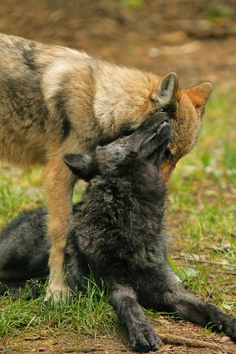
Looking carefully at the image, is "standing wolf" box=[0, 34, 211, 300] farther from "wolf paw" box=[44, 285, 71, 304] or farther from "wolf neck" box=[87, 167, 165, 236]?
"wolf neck" box=[87, 167, 165, 236]

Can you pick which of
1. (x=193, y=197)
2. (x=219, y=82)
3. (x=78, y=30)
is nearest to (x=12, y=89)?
(x=193, y=197)

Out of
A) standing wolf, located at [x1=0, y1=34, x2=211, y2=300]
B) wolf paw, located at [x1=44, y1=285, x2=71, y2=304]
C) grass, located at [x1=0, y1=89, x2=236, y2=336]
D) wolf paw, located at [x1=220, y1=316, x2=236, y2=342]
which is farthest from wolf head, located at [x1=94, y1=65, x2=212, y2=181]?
wolf paw, located at [x1=220, y1=316, x2=236, y2=342]

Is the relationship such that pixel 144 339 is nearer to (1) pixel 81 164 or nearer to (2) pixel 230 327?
(2) pixel 230 327

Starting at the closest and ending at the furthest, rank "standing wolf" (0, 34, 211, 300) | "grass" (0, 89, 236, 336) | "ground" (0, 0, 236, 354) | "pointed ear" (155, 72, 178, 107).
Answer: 1. "ground" (0, 0, 236, 354)
2. "grass" (0, 89, 236, 336)
3. "pointed ear" (155, 72, 178, 107)
4. "standing wolf" (0, 34, 211, 300)

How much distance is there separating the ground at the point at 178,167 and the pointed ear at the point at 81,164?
98 centimetres

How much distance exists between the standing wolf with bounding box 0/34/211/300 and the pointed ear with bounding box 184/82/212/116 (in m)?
0.01

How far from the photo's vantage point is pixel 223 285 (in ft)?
19.5

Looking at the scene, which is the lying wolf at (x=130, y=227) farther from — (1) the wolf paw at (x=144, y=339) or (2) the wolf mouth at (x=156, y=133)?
(1) the wolf paw at (x=144, y=339)

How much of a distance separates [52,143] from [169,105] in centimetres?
99

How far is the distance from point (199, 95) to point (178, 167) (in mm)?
2837

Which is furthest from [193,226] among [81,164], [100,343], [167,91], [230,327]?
[100,343]

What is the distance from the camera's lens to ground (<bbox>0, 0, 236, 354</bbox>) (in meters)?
4.88

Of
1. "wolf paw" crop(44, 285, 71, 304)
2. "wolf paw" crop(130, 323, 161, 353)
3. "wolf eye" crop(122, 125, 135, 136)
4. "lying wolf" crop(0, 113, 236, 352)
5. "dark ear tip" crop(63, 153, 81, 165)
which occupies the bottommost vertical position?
"wolf paw" crop(44, 285, 71, 304)

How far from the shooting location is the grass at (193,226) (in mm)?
5043
